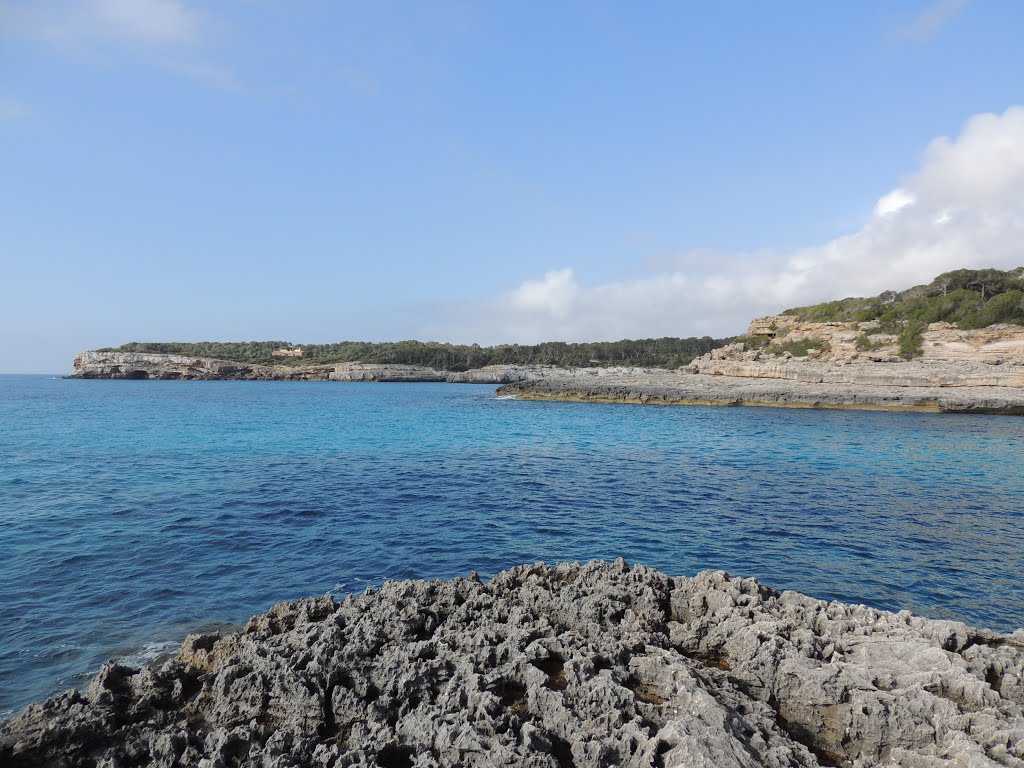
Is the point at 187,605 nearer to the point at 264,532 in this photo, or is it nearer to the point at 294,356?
the point at 264,532

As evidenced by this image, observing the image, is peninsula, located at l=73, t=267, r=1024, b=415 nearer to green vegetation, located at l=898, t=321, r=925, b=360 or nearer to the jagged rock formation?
green vegetation, located at l=898, t=321, r=925, b=360

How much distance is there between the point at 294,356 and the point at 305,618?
17086 centimetres

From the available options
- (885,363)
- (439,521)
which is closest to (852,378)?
(885,363)

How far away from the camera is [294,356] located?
6560 inches

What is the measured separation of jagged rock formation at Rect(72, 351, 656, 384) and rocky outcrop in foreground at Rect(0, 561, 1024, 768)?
126295mm

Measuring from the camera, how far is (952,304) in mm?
65625

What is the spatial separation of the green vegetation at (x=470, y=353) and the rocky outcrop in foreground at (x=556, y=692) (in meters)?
134

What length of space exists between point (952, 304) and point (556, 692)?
263 ft

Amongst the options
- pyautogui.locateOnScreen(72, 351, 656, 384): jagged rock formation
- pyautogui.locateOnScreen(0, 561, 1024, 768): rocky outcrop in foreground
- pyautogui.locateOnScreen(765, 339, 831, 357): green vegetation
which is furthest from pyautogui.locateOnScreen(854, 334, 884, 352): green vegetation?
pyautogui.locateOnScreen(72, 351, 656, 384): jagged rock formation

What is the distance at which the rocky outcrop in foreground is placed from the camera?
17.2ft

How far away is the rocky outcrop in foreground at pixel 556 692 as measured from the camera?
17.2 ft

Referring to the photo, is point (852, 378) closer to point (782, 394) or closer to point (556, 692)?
point (782, 394)

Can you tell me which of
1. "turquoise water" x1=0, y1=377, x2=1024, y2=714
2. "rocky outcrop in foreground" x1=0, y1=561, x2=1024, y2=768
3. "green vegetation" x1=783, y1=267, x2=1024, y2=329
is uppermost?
"green vegetation" x1=783, y1=267, x2=1024, y2=329

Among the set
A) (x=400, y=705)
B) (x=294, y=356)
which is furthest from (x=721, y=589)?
(x=294, y=356)
